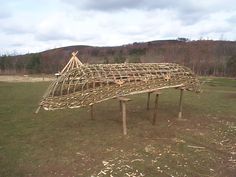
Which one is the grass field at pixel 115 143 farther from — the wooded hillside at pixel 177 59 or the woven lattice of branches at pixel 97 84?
the wooded hillside at pixel 177 59

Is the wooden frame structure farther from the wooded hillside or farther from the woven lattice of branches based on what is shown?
the wooded hillside

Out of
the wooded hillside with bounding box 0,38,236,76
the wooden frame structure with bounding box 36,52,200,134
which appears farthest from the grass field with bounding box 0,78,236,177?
the wooded hillside with bounding box 0,38,236,76

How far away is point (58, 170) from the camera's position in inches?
375

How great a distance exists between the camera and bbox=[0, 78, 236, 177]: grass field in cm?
972

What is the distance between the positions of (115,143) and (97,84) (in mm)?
2049

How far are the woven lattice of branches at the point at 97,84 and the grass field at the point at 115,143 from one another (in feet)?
4.40

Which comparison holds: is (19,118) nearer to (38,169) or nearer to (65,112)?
(65,112)

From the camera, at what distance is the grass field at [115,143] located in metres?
9.72

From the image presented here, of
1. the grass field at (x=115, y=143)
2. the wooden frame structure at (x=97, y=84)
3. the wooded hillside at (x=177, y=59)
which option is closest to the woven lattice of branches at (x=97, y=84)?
the wooden frame structure at (x=97, y=84)

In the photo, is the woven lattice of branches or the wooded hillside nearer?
the woven lattice of branches

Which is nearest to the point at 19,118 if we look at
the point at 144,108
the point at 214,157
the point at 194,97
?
the point at 144,108

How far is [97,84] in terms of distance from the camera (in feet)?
41.2

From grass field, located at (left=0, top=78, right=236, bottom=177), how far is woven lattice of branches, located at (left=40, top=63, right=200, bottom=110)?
1341 millimetres

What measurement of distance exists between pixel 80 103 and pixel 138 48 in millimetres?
64712
